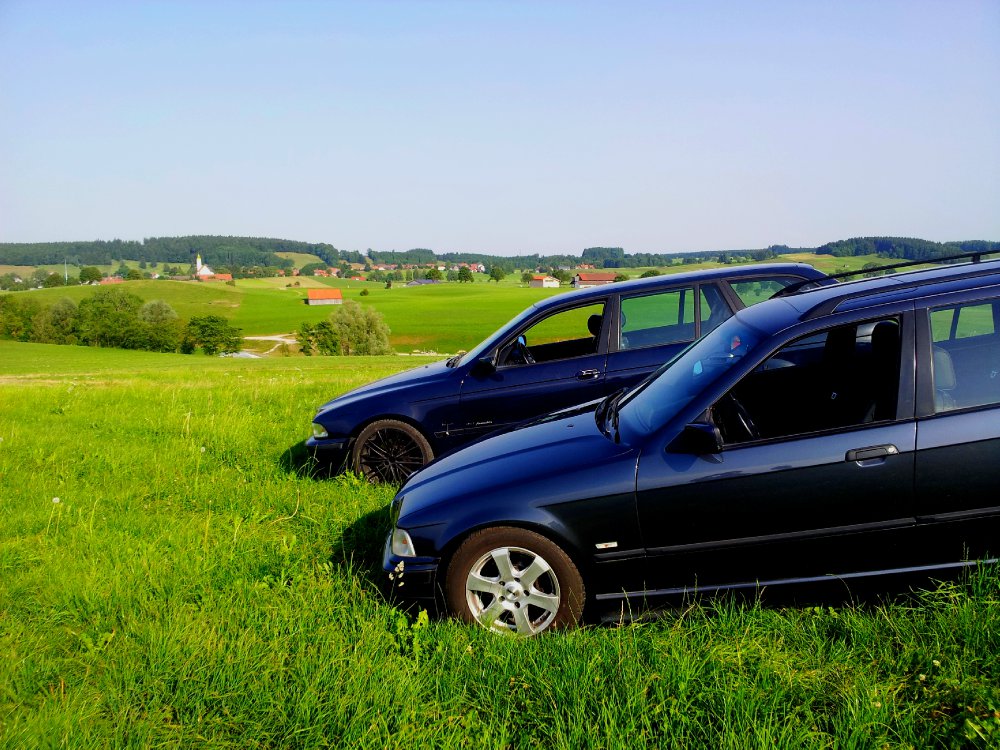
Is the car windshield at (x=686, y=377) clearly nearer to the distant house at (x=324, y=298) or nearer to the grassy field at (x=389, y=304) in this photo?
the grassy field at (x=389, y=304)

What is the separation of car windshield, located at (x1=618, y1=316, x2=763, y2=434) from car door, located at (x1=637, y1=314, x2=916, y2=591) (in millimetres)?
223

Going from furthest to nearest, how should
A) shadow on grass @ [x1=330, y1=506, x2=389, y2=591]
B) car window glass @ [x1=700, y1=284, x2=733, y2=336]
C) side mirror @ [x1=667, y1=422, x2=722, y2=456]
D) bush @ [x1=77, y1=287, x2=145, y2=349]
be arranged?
bush @ [x1=77, y1=287, x2=145, y2=349], car window glass @ [x1=700, y1=284, x2=733, y2=336], shadow on grass @ [x1=330, y1=506, x2=389, y2=591], side mirror @ [x1=667, y1=422, x2=722, y2=456]

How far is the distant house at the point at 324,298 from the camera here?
102 m

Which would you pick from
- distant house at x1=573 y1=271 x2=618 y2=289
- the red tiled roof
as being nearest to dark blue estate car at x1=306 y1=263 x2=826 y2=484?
distant house at x1=573 y1=271 x2=618 y2=289

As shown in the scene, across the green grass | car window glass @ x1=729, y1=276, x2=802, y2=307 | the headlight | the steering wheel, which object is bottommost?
the headlight

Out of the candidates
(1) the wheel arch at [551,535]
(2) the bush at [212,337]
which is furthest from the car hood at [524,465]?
(2) the bush at [212,337]

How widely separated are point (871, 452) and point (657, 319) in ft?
11.7

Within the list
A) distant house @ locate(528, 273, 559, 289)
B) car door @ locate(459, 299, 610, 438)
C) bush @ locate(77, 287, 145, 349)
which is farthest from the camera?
distant house @ locate(528, 273, 559, 289)

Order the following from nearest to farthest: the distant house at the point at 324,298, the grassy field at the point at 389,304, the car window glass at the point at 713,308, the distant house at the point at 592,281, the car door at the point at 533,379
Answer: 1. the car door at the point at 533,379
2. the car window glass at the point at 713,308
3. the distant house at the point at 592,281
4. the grassy field at the point at 389,304
5. the distant house at the point at 324,298

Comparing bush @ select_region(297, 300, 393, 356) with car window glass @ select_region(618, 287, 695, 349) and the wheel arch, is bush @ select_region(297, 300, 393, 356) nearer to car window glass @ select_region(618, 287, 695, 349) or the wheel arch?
car window glass @ select_region(618, 287, 695, 349)

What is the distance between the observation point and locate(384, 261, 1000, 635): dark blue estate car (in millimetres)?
3350

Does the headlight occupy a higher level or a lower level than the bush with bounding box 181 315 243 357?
higher

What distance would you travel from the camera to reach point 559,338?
724 cm

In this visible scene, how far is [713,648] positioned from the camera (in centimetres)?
314
